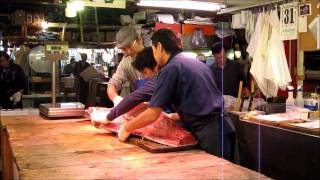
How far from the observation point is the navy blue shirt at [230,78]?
18.2 ft

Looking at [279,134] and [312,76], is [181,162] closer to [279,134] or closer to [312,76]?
[279,134]

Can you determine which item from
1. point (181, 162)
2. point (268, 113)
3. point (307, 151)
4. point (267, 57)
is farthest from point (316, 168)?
point (267, 57)

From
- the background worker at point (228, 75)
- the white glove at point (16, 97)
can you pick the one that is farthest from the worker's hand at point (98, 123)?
the white glove at point (16, 97)

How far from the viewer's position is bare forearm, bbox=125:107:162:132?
2.55m

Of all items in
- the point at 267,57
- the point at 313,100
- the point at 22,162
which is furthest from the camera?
the point at 267,57

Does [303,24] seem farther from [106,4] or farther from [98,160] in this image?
[98,160]

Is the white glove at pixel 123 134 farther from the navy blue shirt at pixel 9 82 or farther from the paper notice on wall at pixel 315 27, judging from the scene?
the navy blue shirt at pixel 9 82

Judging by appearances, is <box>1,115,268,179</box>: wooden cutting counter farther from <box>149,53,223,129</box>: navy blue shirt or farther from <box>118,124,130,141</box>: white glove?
<box>149,53,223,129</box>: navy blue shirt

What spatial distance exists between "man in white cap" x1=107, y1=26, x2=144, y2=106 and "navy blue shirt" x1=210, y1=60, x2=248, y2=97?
1701 millimetres

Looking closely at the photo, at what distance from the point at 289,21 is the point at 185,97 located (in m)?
1.99

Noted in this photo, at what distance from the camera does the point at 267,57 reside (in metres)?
4.45

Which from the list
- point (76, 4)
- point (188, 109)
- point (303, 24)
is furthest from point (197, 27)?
point (188, 109)

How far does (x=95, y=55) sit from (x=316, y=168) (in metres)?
9.25

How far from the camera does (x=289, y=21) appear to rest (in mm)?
4062
